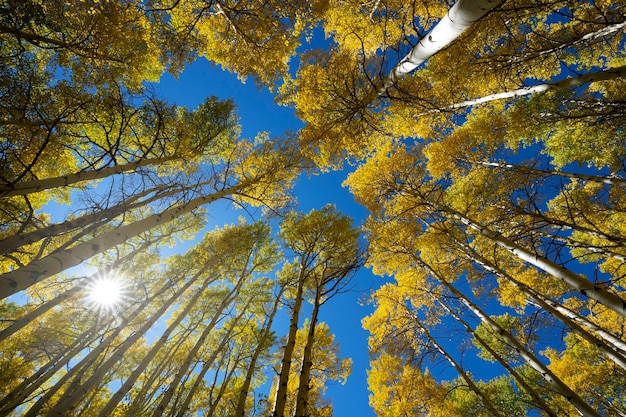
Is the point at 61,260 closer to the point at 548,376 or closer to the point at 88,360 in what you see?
→ the point at 88,360

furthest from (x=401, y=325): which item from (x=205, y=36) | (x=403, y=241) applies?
(x=205, y=36)

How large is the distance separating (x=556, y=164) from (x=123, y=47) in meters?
13.0

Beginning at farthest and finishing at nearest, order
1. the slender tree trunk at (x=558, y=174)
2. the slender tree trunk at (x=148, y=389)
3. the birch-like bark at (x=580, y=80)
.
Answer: the slender tree trunk at (x=148, y=389) < the slender tree trunk at (x=558, y=174) < the birch-like bark at (x=580, y=80)

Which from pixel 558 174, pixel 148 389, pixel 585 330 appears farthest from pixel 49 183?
pixel 558 174

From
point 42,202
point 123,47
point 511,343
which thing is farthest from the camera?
point 42,202

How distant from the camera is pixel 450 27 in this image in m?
2.37

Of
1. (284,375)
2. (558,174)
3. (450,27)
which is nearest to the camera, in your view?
(450,27)

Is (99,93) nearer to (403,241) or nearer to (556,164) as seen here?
(403,241)

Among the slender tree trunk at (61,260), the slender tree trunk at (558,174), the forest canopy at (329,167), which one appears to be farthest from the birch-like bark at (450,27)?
the slender tree trunk at (61,260)

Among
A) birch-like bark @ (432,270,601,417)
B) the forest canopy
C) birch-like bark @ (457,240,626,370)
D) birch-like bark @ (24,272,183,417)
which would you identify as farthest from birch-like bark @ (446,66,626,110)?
birch-like bark @ (24,272,183,417)

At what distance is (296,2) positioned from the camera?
5680mm

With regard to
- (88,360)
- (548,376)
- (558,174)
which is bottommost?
(548,376)

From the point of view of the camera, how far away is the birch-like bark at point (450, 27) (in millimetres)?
2057

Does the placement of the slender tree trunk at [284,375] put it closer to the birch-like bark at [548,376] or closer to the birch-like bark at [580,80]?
the birch-like bark at [548,376]
